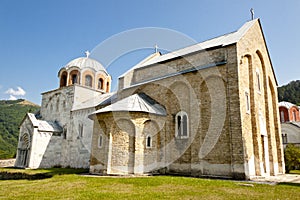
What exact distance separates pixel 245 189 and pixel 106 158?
809 centimetres

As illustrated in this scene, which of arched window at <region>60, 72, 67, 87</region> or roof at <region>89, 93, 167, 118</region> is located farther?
arched window at <region>60, 72, 67, 87</region>

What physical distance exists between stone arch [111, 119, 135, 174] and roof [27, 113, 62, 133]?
12.2 meters

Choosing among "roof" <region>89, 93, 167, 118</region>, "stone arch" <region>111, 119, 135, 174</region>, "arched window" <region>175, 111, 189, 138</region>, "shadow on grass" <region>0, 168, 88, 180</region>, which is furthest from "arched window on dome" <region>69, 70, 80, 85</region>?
"arched window" <region>175, 111, 189, 138</region>

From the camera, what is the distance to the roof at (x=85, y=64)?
2558 centimetres

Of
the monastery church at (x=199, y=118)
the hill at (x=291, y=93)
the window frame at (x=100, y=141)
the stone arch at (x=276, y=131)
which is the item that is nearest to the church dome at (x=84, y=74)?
the monastery church at (x=199, y=118)

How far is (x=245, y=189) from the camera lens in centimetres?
889

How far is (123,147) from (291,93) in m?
63.7

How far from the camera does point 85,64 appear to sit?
25734mm

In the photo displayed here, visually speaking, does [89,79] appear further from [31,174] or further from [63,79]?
[31,174]

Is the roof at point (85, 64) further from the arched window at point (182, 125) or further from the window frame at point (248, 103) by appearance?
the window frame at point (248, 103)

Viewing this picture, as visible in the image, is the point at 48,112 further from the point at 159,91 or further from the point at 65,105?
the point at 159,91

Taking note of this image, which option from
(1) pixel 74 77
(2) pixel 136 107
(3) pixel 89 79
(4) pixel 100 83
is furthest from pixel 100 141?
(1) pixel 74 77

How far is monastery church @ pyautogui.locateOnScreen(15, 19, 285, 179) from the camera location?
502 inches

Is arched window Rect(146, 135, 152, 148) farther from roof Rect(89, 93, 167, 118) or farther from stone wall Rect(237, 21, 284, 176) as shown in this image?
stone wall Rect(237, 21, 284, 176)
